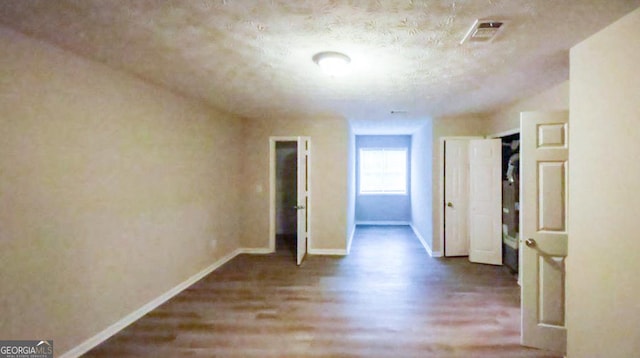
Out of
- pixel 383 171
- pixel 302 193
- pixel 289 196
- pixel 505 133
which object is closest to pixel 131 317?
pixel 302 193

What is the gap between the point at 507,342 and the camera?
2293 mm

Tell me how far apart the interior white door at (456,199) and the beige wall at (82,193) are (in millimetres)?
4103

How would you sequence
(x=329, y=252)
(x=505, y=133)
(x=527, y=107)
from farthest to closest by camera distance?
1. (x=329, y=252)
2. (x=505, y=133)
3. (x=527, y=107)

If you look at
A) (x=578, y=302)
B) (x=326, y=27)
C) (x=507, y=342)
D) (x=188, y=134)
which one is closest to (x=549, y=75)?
(x=578, y=302)

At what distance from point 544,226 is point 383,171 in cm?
551

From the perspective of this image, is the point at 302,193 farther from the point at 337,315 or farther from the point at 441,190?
the point at 441,190

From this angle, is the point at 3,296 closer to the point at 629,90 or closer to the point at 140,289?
the point at 140,289

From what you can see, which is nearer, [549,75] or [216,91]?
[549,75]

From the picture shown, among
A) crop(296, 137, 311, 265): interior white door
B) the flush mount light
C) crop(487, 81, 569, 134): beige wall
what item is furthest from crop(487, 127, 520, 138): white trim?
crop(296, 137, 311, 265): interior white door

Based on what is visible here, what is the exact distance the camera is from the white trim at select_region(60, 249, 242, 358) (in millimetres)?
2121

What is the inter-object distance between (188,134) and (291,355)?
111 inches

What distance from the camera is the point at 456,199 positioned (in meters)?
4.60

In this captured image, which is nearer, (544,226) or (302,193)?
(544,226)

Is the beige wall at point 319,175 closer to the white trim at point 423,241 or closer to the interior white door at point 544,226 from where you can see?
the white trim at point 423,241
